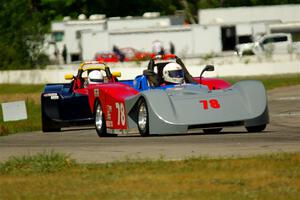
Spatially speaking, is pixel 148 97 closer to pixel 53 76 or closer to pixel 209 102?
pixel 209 102

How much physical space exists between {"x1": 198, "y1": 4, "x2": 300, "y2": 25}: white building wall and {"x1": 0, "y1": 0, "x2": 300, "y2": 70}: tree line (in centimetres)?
924

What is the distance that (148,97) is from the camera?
61.2 feet

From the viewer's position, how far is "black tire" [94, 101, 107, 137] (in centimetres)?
2106

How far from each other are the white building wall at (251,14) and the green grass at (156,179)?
168ft

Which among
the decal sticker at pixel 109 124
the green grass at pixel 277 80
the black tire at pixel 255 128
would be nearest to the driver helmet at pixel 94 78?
the decal sticker at pixel 109 124

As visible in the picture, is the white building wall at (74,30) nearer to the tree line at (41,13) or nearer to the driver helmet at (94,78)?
the tree line at (41,13)

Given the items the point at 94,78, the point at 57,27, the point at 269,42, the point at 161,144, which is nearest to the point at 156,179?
the point at 161,144

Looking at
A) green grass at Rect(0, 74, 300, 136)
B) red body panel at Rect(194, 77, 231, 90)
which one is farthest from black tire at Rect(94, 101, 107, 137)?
green grass at Rect(0, 74, 300, 136)

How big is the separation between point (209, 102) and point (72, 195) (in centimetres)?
689

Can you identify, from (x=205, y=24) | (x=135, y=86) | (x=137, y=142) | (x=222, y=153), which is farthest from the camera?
(x=205, y=24)

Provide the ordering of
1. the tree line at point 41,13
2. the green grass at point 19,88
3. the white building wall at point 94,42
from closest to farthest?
the green grass at point 19,88 → the tree line at point 41,13 → the white building wall at point 94,42

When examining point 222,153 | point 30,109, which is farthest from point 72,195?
point 30,109

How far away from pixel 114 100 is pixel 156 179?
7.46 m

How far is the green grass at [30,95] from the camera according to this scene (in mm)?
27455
